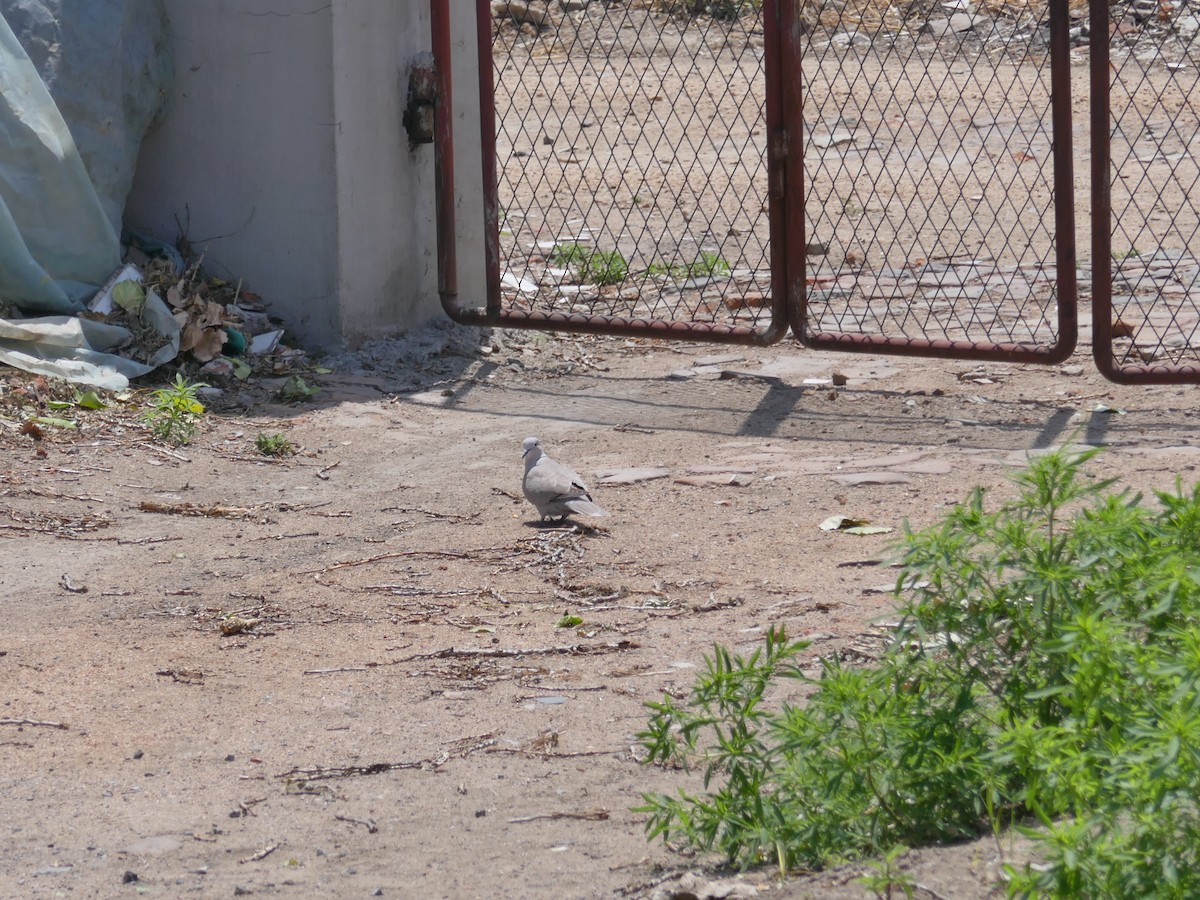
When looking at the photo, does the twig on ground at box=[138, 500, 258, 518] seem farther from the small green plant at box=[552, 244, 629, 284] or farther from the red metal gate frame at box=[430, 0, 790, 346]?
the small green plant at box=[552, 244, 629, 284]

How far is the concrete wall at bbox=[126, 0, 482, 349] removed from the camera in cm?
635

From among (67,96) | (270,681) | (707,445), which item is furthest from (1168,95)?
(270,681)

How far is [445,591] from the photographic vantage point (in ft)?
13.3

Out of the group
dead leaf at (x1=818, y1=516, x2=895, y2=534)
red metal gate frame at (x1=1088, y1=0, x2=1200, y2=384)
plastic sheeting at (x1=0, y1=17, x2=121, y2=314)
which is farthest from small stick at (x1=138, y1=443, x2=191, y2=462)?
red metal gate frame at (x1=1088, y1=0, x2=1200, y2=384)

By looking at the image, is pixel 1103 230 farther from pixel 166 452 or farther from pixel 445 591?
pixel 166 452

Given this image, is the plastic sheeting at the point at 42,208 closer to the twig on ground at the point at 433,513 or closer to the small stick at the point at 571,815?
the twig on ground at the point at 433,513

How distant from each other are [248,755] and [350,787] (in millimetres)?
291

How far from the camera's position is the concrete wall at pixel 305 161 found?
635 cm

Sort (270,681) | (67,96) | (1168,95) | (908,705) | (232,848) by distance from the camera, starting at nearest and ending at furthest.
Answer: (908,705) → (232,848) → (270,681) → (67,96) → (1168,95)

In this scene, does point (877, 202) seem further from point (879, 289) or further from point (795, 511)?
point (795, 511)

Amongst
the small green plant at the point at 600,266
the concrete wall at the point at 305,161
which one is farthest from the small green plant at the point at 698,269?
the concrete wall at the point at 305,161

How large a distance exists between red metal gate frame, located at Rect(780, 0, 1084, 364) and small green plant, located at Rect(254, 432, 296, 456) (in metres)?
2.04

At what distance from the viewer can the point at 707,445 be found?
A: 5465 millimetres

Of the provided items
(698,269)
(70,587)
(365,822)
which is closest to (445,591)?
(70,587)
